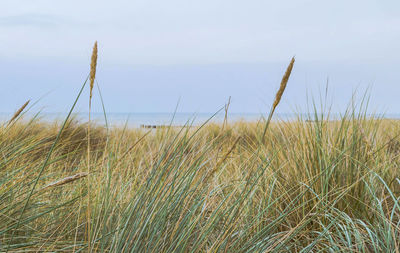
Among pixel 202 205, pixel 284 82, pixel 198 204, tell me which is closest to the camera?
pixel 284 82

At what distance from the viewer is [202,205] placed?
1.91 metres

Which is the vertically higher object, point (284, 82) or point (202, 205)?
point (284, 82)

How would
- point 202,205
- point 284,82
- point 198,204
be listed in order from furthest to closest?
point 202,205, point 198,204, point 284,82

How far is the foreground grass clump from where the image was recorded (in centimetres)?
142

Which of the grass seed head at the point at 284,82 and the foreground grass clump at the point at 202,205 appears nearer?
the grass seed head at the point at 284,82

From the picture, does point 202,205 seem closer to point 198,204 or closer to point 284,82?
point 198,204

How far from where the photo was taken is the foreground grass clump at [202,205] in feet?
4.65

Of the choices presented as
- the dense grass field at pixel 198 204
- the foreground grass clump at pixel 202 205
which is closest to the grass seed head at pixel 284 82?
the dense grass field at pixel 198 204

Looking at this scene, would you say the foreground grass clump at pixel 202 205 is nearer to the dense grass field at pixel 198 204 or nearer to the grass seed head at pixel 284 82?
the dense grass field at pixel 198 204

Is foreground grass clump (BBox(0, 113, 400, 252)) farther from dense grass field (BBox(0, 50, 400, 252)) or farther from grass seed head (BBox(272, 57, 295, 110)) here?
grass seed head (BBox(272, 57, 295, 110))

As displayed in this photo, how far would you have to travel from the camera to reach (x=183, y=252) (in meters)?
1.42

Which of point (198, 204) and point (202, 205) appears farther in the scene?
point (202, 205)

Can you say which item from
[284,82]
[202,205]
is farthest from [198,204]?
[284,82]

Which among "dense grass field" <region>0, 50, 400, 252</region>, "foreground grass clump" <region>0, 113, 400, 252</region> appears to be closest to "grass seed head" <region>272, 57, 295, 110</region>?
"dense grass field" <region>0, 50, 400, 252</region>
